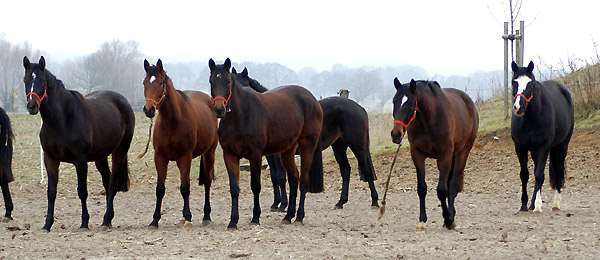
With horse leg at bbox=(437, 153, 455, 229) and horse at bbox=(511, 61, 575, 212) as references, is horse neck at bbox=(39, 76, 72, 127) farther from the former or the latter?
horse at bbox=(511, 61, 575, 212)

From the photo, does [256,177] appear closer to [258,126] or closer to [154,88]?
[258,126]

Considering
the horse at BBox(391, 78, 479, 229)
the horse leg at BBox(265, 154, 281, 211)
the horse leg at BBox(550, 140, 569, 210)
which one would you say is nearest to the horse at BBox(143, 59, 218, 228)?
the horse leg at BBox(265, 154, 281, 211)

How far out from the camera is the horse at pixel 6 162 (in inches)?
384

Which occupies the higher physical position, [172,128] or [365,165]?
[172,128]

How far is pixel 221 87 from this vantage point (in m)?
8.08

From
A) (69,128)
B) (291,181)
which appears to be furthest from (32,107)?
(291,181)

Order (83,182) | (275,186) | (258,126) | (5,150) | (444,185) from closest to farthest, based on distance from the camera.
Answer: (444,185) < (258,126) < (83,182) < (5,150) < (275,186)

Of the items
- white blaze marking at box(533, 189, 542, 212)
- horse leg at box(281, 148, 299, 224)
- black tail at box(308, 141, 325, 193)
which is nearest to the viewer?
horse leg at box(281, 148, 299, 224)

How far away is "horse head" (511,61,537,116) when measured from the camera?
929cm

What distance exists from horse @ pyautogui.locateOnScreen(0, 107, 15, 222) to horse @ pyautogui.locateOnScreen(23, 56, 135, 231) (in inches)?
62.2

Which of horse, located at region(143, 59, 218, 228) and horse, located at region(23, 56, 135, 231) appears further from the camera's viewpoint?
horse, located at region(143, 59, 218, 228)

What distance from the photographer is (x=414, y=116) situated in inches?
303

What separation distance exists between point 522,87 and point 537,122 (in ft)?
2.23

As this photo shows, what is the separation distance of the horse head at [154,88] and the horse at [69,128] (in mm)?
1024
